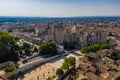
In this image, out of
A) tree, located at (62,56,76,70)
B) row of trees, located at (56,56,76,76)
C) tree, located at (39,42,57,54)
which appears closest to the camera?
row of trees, located at (56,56,76,76)

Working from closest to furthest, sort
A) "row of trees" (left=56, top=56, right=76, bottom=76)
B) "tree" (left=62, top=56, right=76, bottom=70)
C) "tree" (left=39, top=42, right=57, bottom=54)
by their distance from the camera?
"row of trees" (left=56, top=56, right=76, bottom=76) → "tree" (left=62, top=56, right=76, bottom=70) → "tree" (left=39, top=42, right=57, bottom=54)

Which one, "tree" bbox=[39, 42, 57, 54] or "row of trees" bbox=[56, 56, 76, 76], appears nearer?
"row of trees" bbox=[56, 56, 76, 76]

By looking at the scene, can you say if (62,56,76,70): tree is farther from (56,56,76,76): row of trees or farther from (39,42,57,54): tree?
(39,42,57,54): tree

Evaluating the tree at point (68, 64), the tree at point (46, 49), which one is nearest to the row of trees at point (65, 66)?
the tree at point (68, 64)

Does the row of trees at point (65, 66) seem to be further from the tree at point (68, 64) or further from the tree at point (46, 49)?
the tree at point (46, 49)

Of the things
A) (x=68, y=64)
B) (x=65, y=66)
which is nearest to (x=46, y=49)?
(x=68, y=64)

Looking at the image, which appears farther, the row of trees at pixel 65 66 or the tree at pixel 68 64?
the tree at pixel 68 64

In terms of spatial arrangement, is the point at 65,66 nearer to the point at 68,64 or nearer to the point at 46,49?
the point at 68,64

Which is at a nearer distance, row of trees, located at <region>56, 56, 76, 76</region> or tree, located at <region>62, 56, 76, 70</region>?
row of trees, located at <region>56, 56, 76, 76</region>

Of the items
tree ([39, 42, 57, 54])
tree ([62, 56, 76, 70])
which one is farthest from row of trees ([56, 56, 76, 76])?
tree ([39, 42, 57, 54])

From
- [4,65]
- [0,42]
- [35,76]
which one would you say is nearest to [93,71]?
[35,76]

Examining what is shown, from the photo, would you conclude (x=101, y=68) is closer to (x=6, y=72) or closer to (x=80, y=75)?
(x=80, y=75)

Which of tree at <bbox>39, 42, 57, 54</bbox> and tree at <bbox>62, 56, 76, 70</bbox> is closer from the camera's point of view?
tree at <bbox>62, 56, 76, 70</bbox>
